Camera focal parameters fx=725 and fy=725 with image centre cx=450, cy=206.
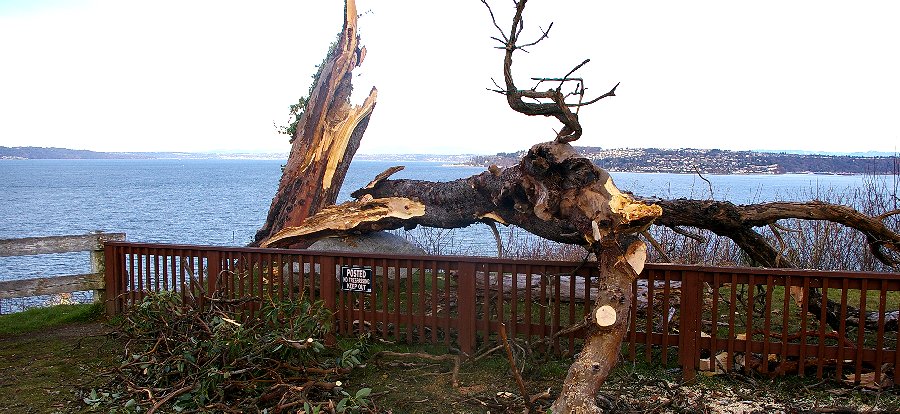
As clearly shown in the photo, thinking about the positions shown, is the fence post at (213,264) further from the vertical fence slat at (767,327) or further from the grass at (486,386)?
the vertical fence slat at (767,327)

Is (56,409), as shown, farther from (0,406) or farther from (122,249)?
(122,249)

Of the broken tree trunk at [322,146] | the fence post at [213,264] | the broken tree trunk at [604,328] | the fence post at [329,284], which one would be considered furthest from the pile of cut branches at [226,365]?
the broken tree trunk at [322,146]

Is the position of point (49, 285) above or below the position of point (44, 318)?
above

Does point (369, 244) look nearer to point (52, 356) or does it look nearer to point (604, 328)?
point (52, 356)

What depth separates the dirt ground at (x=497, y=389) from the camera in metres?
5.64

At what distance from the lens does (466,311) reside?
23.3ft

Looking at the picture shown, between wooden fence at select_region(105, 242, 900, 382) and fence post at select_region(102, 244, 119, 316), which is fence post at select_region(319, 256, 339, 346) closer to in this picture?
wooden fence at select_region(105, 242, 900, 382)

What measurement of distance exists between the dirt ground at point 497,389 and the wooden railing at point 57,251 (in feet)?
5.29

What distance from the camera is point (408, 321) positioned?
7.37 metres

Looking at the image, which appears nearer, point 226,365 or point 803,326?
point 226,365

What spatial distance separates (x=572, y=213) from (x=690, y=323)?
4.67 ft

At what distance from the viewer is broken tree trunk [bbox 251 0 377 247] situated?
11.2 m

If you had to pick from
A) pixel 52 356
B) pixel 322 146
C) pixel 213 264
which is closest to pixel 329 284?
pixel 213 264

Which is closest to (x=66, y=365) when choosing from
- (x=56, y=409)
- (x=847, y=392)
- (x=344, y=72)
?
(x=56, y=409)
